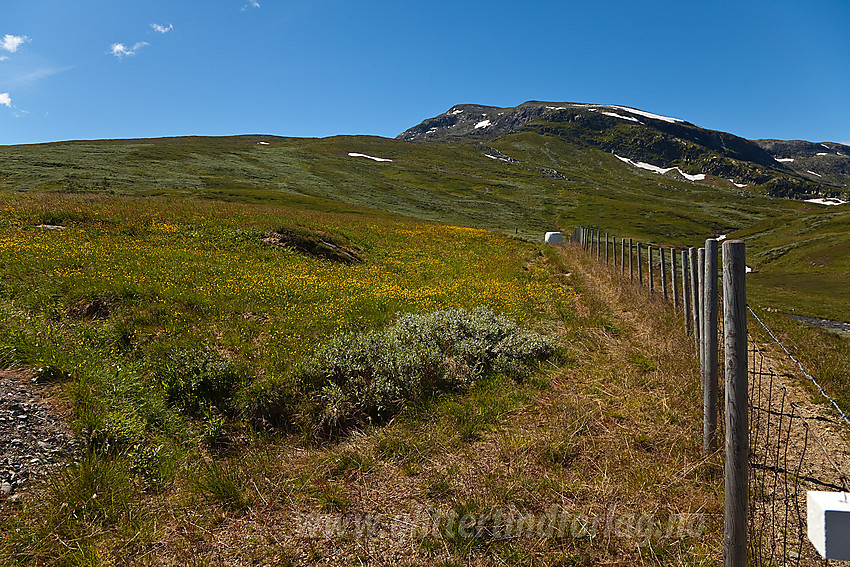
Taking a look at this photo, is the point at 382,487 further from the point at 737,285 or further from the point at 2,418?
the point at 2,418

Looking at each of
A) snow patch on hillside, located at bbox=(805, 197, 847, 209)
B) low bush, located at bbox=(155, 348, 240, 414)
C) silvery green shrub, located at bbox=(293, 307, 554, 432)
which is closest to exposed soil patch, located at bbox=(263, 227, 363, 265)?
silvery green shrub, located at bbox=(293, 307, 554, 432)

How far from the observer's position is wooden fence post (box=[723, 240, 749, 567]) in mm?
3170

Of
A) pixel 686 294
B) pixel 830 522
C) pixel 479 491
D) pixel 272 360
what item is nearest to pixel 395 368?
pixel 272 360

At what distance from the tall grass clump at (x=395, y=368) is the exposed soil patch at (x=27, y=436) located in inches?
90.5

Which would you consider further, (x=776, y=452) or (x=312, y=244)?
(x=312, y=244)

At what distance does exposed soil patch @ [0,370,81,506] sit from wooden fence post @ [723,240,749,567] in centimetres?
667

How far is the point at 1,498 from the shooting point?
14.0ft

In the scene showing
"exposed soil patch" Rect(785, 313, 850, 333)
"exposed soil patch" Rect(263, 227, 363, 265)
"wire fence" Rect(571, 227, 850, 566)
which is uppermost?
"exposed soil patch" Rect(263, 227, 363, 265)

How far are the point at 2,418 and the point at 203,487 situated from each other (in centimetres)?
294

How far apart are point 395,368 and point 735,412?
4.72 meters

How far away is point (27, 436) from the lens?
505 centimetres

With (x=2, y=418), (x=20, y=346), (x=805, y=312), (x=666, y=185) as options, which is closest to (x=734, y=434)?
(x=2, y=418)

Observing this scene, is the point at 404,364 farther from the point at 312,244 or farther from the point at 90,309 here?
the point at 312,244

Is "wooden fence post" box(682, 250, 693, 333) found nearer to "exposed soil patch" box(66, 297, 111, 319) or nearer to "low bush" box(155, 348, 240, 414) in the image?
"low bush" box(155, 348, 240, 414)
